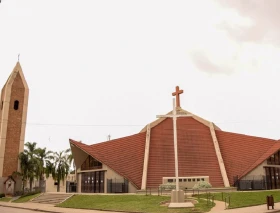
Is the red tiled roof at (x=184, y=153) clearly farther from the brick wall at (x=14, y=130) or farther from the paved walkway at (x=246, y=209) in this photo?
the brick wall at (x=14, y=130)

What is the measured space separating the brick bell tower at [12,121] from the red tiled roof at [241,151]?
32.5m

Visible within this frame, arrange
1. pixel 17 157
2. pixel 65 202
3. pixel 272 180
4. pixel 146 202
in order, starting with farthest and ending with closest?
pixel 17 157, pixel 272 180, pixel 65 202, pixel 146 202

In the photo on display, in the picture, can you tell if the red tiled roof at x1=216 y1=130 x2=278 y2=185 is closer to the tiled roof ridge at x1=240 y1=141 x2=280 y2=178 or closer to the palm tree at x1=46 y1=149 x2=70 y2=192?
the tiled roof ridge at x1=240 y1=141 x2=280 y2=178

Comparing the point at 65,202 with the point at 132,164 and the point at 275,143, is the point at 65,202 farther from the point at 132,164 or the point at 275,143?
the point at 275,143

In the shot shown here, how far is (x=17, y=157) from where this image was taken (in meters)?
49.0

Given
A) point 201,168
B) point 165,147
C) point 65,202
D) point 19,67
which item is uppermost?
point 19,67

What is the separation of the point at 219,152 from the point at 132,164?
12738 millimetres

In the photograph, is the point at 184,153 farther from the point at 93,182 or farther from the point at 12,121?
→ the point at 12,121

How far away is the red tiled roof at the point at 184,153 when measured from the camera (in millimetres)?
38906

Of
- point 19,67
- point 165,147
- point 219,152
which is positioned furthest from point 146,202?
point 19,67

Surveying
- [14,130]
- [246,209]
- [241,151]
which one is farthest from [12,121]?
[246,209]

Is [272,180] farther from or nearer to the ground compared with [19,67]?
nearer to the ground

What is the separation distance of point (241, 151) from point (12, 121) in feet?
122

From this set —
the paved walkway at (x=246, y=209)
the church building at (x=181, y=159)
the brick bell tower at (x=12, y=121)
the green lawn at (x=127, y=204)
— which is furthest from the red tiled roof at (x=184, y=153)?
the brick bell tower at (x=12, y=121)
